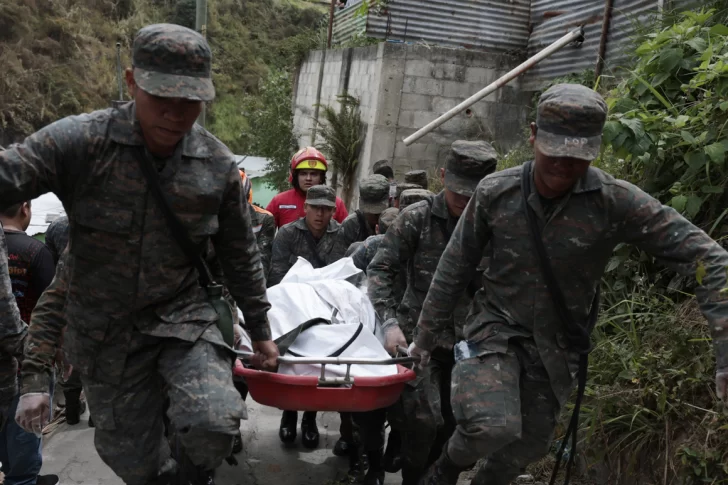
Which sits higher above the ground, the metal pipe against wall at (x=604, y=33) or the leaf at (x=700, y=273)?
the metal pipe against wall at (x=604, y=33)

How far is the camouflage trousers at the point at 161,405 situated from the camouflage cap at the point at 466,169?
66.2 inches

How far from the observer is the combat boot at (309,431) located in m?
5.59

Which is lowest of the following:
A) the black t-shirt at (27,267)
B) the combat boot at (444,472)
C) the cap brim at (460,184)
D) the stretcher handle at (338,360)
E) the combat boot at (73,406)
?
the combat boot at (73,406)

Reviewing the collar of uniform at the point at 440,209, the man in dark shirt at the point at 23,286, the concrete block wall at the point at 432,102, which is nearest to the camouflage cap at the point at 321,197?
the collar of uniform at the point at 440,209

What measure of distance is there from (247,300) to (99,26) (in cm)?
2553

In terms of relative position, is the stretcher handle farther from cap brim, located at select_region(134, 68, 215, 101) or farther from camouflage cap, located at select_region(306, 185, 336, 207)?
camouflage cap, located at select_region(306, 185, 336, 207)

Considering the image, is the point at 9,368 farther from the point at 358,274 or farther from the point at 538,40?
the point at 538,40

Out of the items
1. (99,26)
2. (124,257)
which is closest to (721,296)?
(124,257)

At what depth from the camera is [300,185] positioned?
750 cm

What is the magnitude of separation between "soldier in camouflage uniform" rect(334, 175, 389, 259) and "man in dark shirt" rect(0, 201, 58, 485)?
99.8 inches

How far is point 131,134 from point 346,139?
30.8 ft

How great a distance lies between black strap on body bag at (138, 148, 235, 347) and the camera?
10.6 ft

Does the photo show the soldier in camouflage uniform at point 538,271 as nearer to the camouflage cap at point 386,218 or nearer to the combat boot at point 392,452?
the combat boot at point 392,452

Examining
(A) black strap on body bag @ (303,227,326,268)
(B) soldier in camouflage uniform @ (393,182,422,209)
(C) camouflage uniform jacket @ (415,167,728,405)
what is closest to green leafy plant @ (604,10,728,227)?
(C) camouflage uniform jacket @ (415,167,728,405)
